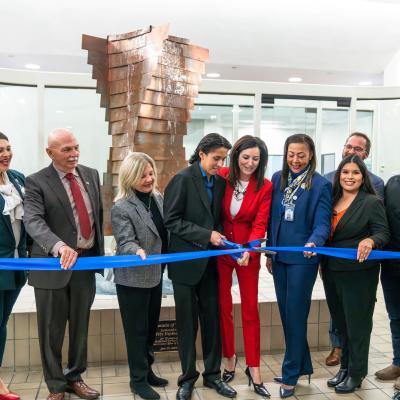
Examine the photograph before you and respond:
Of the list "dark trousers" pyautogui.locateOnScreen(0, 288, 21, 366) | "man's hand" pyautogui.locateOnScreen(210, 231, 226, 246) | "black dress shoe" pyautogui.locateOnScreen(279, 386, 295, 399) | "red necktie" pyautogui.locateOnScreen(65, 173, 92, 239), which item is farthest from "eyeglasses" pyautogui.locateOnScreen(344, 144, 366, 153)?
"dark trousers" pyautogui.locateOnScreen(0, 288, 21, 366)

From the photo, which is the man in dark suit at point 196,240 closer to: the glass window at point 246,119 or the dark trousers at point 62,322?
the dark trousers at point 62,322

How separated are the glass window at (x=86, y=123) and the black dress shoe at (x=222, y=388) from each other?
10.9 feet

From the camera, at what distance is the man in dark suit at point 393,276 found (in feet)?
8.96

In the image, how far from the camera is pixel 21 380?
2977mm

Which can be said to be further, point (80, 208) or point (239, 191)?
point (239, 191)

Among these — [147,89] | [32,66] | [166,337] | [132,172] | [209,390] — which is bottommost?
[209,390]

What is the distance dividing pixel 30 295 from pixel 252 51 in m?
4.68

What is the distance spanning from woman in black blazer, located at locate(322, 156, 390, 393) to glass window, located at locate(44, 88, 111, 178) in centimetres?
339

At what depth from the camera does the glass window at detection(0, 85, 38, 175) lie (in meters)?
5.25

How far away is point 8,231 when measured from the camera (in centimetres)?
245

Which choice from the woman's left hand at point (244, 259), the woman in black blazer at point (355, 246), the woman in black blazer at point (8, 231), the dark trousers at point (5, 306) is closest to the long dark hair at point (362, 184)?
the woman in black blazer at point (355, 246)

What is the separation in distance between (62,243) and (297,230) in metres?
1.30

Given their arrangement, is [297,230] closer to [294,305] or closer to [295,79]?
[294,305]

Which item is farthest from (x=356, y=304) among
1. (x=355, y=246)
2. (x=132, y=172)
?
(x=132, y=172)
